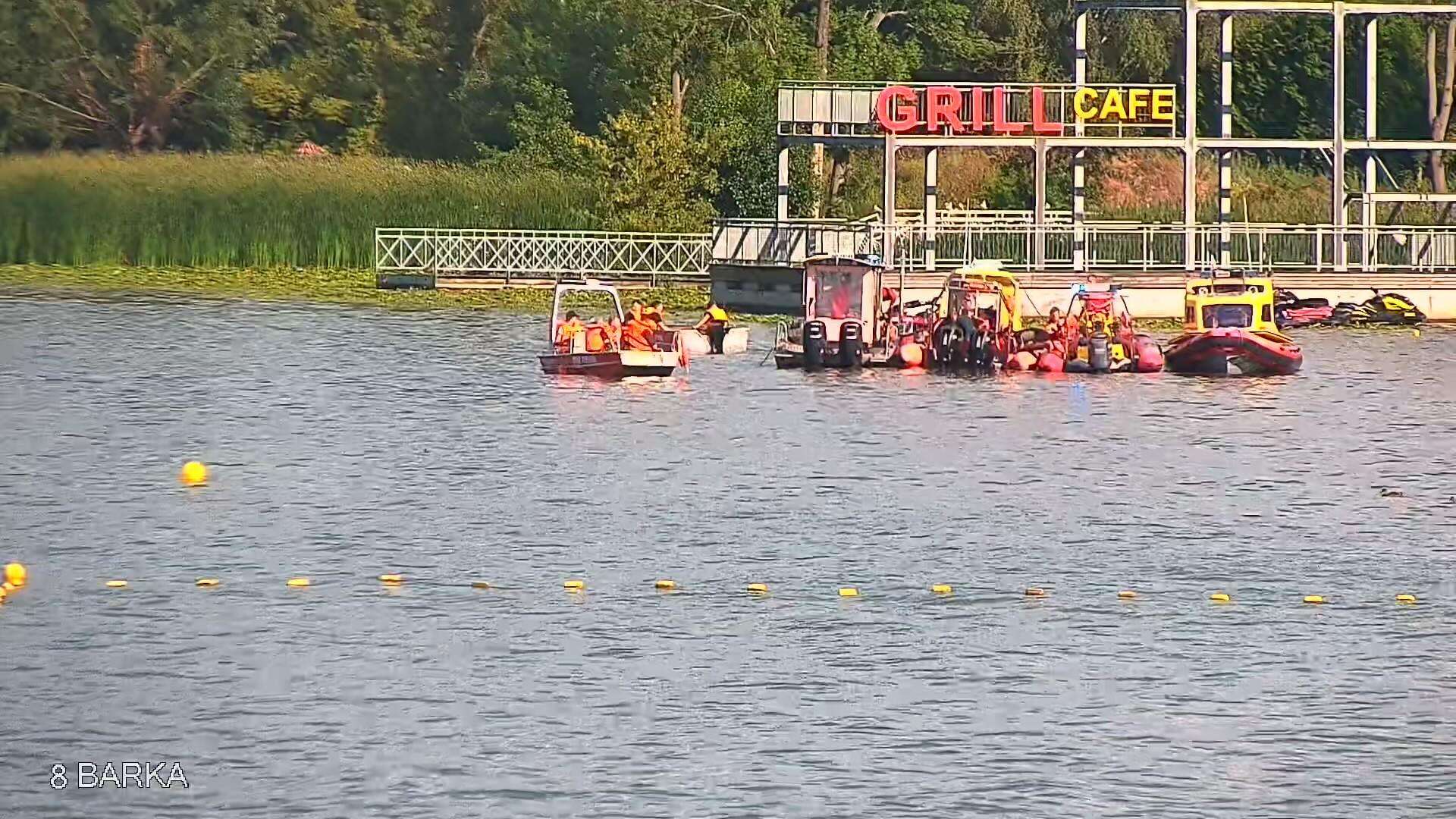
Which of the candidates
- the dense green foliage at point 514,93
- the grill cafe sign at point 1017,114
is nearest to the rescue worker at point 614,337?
the grill cafe sign at point 1017,114

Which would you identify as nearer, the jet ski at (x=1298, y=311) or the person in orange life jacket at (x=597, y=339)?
the person in orange life jacket at (x=597, y=339)

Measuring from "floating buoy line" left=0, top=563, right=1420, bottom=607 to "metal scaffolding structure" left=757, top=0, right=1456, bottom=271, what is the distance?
3827 cm

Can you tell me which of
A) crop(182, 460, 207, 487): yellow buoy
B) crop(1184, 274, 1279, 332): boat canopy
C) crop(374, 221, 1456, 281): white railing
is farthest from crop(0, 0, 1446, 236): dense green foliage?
crop(182, 460, 207, 487): yellow buoy

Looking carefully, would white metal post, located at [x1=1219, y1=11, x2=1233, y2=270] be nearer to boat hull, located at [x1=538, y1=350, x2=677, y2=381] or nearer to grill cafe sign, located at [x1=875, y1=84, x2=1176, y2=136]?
grill cafe sign, located at [x1=875, y1=84, x2=1176, y2=136]

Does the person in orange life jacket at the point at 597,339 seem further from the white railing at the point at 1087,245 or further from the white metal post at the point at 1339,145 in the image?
the white metal post at the point at 1339,145

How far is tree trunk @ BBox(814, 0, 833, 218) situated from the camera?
7994 centimetres

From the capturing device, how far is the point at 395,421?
49.3m

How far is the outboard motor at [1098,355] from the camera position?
58.5m

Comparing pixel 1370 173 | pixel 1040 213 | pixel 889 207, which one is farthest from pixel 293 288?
pixel 1370 173

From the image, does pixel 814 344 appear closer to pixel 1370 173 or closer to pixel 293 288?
pixel 1370 173

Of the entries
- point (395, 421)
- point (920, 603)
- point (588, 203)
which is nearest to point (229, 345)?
point (395, 421)

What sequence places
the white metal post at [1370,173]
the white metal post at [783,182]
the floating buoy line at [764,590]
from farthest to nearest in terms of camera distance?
the white metal post at [783,182] < the white metal post at [1370,173] < the floating buoy line at [764,590]

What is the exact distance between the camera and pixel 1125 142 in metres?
70.9

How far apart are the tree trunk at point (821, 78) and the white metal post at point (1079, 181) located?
6.28m
